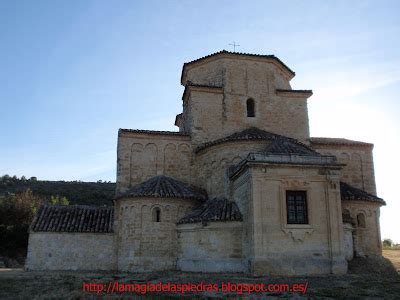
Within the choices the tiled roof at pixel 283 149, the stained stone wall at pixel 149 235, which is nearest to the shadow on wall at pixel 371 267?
the tiled roof at pixel 283 149

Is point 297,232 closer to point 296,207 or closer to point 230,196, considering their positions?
point 296,207

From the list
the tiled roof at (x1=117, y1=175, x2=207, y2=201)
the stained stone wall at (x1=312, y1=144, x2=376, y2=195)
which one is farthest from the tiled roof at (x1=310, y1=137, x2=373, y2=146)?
the tiled roof at (x1=117, y1=175, x2=207, y2=201)

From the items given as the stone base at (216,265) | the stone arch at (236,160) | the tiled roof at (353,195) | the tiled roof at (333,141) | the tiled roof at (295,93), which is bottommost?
the stone base at (216,265)

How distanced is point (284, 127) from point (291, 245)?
8.84 m

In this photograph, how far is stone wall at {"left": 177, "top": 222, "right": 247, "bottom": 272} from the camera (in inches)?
628

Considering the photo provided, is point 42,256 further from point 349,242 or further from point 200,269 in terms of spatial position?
point 349,242

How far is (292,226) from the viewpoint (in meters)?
15.0

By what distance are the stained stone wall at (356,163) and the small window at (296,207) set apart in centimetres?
788

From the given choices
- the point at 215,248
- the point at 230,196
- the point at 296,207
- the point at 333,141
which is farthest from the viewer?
the point at 333,141

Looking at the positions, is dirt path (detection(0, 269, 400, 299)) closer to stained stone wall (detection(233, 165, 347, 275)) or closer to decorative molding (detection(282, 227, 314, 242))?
stained stone wall (detection(233, 165, 347, 275))

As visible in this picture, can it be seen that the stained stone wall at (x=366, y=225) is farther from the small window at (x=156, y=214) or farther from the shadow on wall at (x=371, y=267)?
the small window at (x=156, y=214)

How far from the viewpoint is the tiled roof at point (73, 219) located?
20.0 m

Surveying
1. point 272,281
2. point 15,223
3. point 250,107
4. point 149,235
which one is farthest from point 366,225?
point 15,223

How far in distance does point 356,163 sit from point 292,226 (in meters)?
10.3
